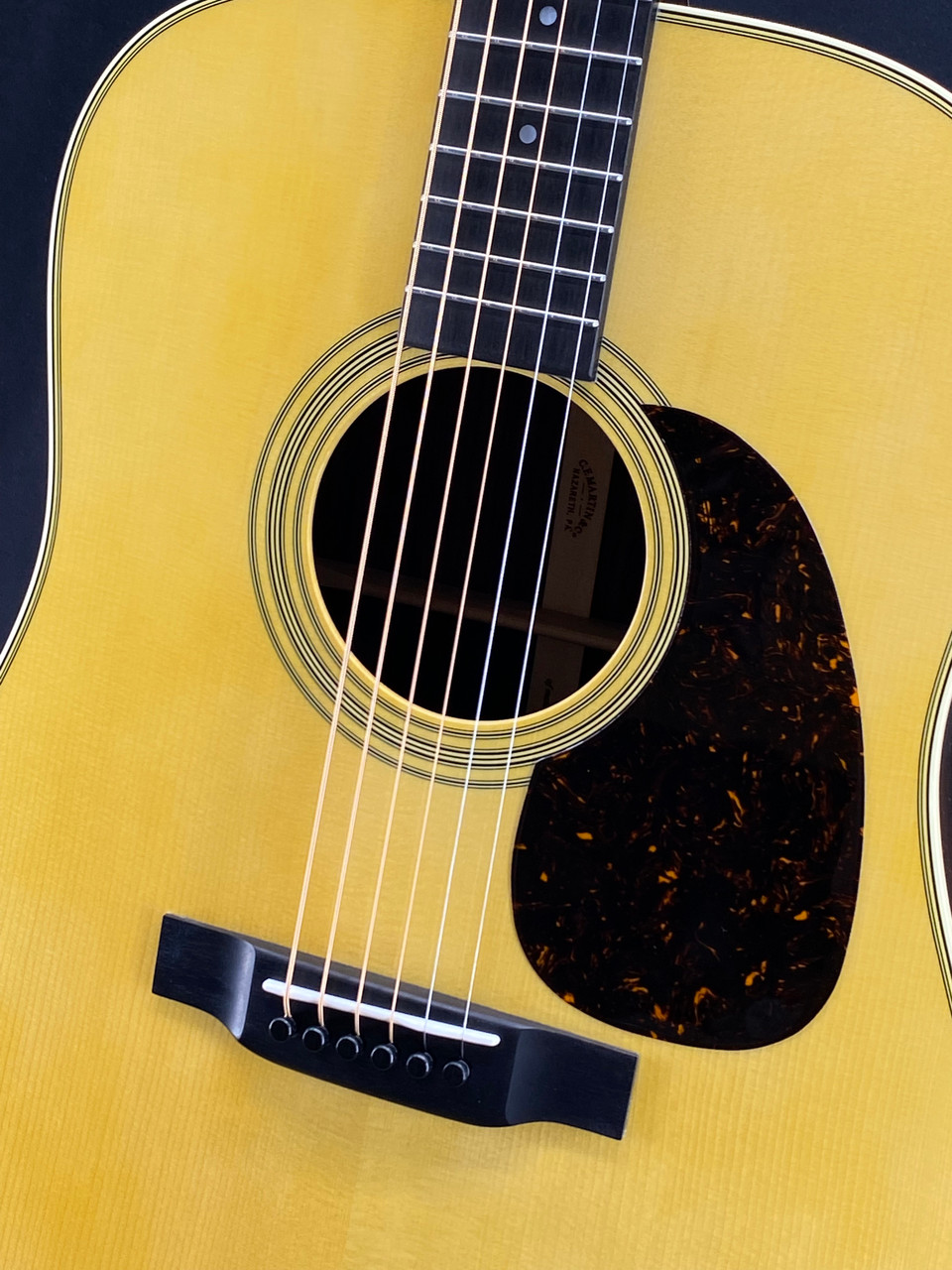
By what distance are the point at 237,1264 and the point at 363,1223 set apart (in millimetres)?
86

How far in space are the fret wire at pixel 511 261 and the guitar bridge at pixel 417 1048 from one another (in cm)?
43

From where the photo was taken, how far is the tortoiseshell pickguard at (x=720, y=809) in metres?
0.59

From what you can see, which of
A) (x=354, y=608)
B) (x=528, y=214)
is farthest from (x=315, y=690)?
(x=528, y=214)

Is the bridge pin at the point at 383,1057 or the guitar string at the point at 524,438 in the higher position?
the guitar string at the point at 524,438

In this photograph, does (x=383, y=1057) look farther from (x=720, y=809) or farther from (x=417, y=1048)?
(x=720, y=809)

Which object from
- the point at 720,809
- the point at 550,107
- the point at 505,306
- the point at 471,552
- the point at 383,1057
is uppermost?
the point at 550,107

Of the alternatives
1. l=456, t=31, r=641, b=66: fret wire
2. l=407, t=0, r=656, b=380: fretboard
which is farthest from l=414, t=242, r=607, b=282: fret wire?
l=456, t=31, r=641, b=66: fret wire

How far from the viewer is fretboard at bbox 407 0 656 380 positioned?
0.57 metres

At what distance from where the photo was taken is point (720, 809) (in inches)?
23.6

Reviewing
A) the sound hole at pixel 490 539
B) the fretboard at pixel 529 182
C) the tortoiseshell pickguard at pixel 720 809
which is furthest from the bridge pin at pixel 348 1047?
the fretboard at pixel 529 182

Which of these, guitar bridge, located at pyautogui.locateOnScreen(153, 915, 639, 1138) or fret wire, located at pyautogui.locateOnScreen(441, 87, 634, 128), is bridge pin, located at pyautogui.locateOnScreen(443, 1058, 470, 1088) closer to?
guitar bridge, located at pyautogui.locateOnScreen(153, 915, 639, 1138)

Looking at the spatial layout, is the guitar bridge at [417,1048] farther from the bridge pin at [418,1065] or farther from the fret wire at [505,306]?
the fret wire at [505,306]

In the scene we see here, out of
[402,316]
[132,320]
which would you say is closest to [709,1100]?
[402,316]

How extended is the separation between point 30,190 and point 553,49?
1.35ft
